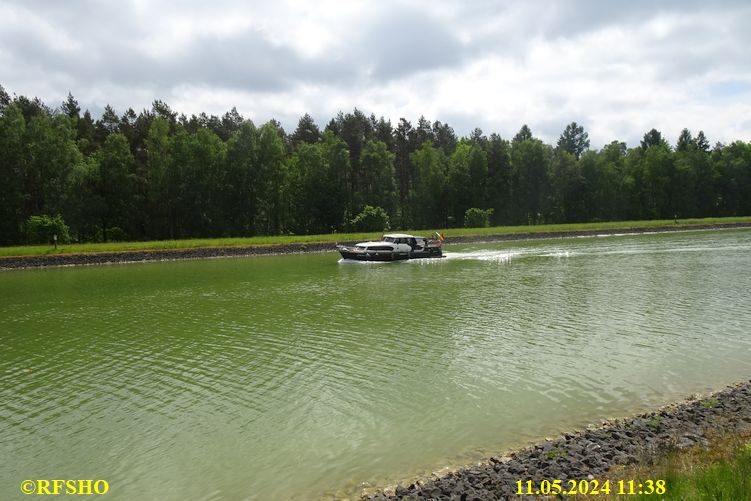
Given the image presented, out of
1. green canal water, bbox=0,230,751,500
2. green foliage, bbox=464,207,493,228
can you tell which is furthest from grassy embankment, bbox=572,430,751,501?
green foliage, bbox=464,207,493,228

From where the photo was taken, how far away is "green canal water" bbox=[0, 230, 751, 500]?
9.66 meters

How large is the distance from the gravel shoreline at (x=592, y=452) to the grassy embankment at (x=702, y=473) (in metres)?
0.33

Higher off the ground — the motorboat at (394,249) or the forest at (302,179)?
the forest at (302,179)

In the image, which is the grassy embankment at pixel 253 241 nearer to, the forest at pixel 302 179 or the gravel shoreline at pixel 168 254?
the gravel shoreline at pixel 168 254

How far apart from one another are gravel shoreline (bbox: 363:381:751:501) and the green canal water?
79 cm

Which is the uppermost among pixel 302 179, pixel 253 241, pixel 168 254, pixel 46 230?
pixel 302 179

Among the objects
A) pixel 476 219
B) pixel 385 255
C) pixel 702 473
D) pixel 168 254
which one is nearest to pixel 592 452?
pixel 702 473

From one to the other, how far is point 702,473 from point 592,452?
193cm

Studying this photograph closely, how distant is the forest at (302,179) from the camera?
2904 inches

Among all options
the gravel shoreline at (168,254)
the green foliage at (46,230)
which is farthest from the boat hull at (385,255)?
the green foliage at (46,230)

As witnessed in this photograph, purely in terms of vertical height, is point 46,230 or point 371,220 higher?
point 46,230

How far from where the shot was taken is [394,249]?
172 ft

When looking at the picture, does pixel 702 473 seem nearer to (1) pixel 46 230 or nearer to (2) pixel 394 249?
(2) pixel 394 249

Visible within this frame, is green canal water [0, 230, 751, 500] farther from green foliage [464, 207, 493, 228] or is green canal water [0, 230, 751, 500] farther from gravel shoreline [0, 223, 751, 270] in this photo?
green foliage [464, 207, 493, 228]
